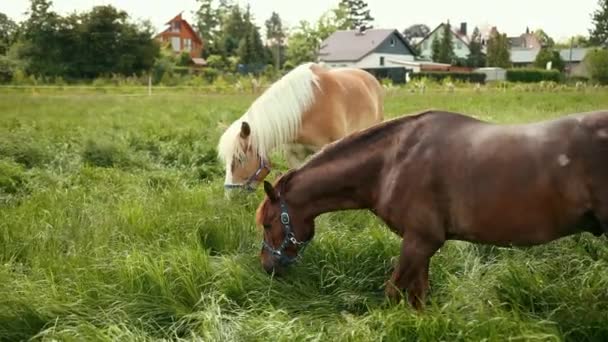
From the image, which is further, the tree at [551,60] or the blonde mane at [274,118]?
the tree at [551,60]

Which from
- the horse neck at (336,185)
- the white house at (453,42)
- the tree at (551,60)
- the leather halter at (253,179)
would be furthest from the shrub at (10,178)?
the white house at (453,42)

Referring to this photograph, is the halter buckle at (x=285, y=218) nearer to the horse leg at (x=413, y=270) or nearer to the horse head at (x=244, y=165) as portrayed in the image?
the horse leg at (x=413, y=270)

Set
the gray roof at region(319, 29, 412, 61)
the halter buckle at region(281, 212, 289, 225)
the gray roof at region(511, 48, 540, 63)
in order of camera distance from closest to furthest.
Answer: the halter buckle at region(281, 212, 289, 225)
the gray roof at region(319, 29, 412, 61)
the gray roof at region(511, 48, 540, 63)

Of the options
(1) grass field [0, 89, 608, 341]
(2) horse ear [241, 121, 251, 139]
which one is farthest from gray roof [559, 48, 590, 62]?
(1) grass field [0, 89, 608, 341]

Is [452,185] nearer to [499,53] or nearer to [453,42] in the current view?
[499,53]

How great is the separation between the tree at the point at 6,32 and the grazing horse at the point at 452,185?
67.6 ft

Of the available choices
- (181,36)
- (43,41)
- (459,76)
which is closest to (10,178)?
(43,41)

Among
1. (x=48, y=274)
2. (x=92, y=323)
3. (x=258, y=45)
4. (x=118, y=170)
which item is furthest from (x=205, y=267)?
(x=258, y=45)

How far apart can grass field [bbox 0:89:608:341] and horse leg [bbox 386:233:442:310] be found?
109 mm

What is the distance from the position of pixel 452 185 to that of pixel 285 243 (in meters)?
1.17

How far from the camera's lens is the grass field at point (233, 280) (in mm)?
3168

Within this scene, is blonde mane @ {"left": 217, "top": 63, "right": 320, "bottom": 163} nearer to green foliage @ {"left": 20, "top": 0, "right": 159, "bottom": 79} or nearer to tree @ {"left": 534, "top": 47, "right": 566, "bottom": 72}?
green foliage @ {"left": 20, "top": 0, "right": 159, "bottom": 79}

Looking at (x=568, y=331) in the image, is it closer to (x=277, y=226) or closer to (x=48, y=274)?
(x=277, y=226)

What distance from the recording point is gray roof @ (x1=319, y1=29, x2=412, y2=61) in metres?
52.9
